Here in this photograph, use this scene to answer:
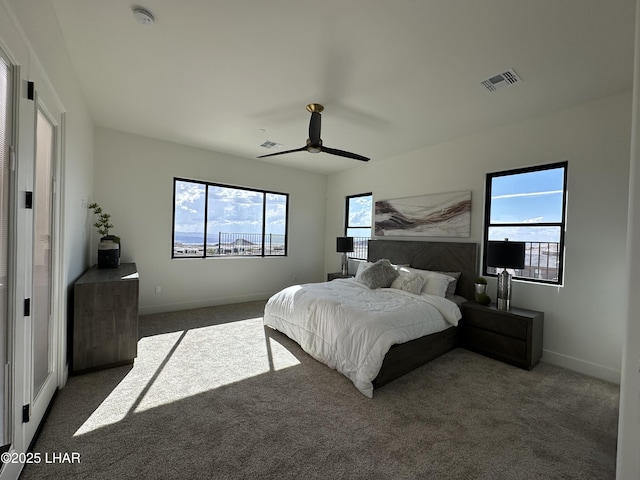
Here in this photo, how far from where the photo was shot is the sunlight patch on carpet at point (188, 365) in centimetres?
226

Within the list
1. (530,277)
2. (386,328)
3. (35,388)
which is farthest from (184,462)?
(530,277)

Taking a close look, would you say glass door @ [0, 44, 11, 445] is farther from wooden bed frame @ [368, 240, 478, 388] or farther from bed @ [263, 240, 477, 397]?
wooden bed frame @ [368, 240, 478, 388]

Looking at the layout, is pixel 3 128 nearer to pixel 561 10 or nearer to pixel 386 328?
pixel 386 328

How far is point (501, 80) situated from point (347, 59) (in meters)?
1.51

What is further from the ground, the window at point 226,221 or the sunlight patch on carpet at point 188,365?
the window at point 226,221

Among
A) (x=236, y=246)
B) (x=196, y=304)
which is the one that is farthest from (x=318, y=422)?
(x=236, y=246)

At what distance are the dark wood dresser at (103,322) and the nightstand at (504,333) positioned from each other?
3.85 metres

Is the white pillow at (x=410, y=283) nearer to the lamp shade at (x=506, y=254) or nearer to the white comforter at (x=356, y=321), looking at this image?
the white comforter at (x=356, y=321)

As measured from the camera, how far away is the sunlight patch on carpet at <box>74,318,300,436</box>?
2262 mm

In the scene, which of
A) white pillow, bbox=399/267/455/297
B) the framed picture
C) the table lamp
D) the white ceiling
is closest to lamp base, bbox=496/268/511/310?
the table lamp

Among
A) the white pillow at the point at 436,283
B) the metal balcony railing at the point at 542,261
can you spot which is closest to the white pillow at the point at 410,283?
the white pillow at the point at 436,283

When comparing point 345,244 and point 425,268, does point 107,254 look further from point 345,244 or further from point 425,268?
point 425,268

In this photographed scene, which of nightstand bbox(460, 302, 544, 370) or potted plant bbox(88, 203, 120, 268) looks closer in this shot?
nightstand bbox(460, 302, 544, 370)

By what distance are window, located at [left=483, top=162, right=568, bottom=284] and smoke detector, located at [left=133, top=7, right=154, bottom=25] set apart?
4121 mm
